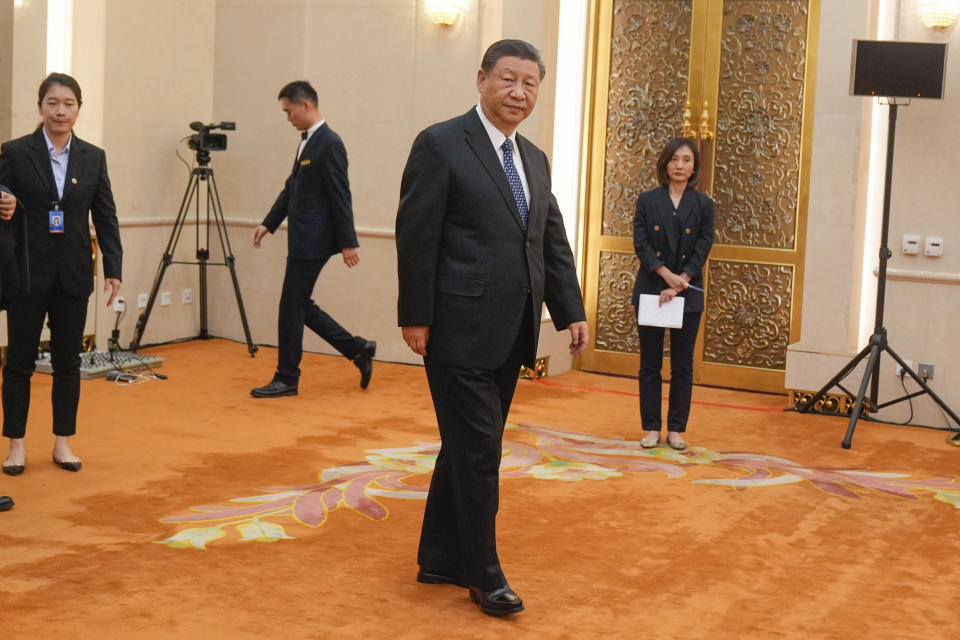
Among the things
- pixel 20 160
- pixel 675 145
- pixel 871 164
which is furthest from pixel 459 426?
pixel 871 164

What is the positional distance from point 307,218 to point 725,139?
2692 millimetres

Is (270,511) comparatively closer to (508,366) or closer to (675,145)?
(508,366)

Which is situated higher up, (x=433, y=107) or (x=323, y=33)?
(x=323, y=33)

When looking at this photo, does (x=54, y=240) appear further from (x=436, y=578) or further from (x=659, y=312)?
(x=659, y=312)

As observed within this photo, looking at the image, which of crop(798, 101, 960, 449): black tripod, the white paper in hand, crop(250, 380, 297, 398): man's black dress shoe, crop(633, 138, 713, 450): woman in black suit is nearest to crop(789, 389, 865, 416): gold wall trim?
crop(798, 101, 960, 449): black tripod

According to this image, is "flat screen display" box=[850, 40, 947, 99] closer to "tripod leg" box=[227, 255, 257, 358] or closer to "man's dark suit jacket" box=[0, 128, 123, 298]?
"man's dark suit jacket" box=[0, 128, 123, 298]

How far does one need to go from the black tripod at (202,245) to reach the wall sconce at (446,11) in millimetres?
1802

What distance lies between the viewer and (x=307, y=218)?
6586 mm

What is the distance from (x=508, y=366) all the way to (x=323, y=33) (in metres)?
5.12

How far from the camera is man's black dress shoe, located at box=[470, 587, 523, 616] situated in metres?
3.39

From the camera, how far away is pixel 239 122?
839cm

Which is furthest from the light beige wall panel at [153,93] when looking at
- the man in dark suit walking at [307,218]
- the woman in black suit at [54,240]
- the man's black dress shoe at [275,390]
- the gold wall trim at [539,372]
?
the woman in black suit at [54,240]

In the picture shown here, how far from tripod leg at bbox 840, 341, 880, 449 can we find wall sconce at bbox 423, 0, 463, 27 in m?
3.31

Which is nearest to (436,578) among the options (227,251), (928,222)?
(928,222)
